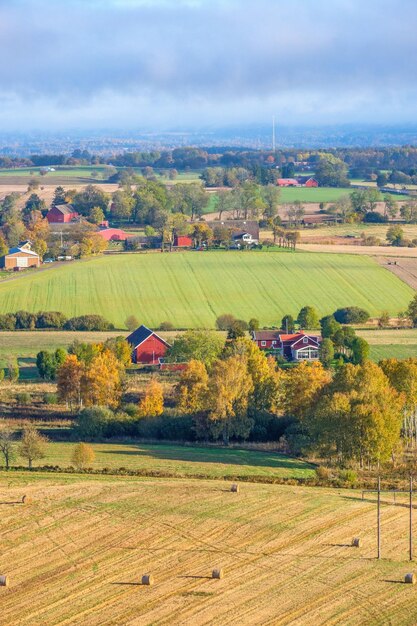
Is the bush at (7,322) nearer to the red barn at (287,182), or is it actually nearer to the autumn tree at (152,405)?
the autumn tree at (152,405)

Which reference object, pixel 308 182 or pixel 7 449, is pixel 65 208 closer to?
pixel 308 182

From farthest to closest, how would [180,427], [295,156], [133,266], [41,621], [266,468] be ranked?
1. [295,156]
2. [133,266]
3. [180,427]
4. [266,468]
5. [41,621]

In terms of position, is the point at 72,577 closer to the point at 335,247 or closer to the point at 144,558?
the point at 144,558

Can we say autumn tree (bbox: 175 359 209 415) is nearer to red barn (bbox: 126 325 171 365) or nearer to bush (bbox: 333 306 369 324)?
red barn (bbox: 126 325 171 365)

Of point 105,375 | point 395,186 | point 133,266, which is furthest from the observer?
point 395,186

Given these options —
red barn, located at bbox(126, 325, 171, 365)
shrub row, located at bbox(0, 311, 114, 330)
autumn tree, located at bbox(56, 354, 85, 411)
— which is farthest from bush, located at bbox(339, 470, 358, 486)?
shrub row, located at bbox(0, 311, 114, 330)

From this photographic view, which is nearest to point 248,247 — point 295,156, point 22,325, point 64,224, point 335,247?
point 335,247
